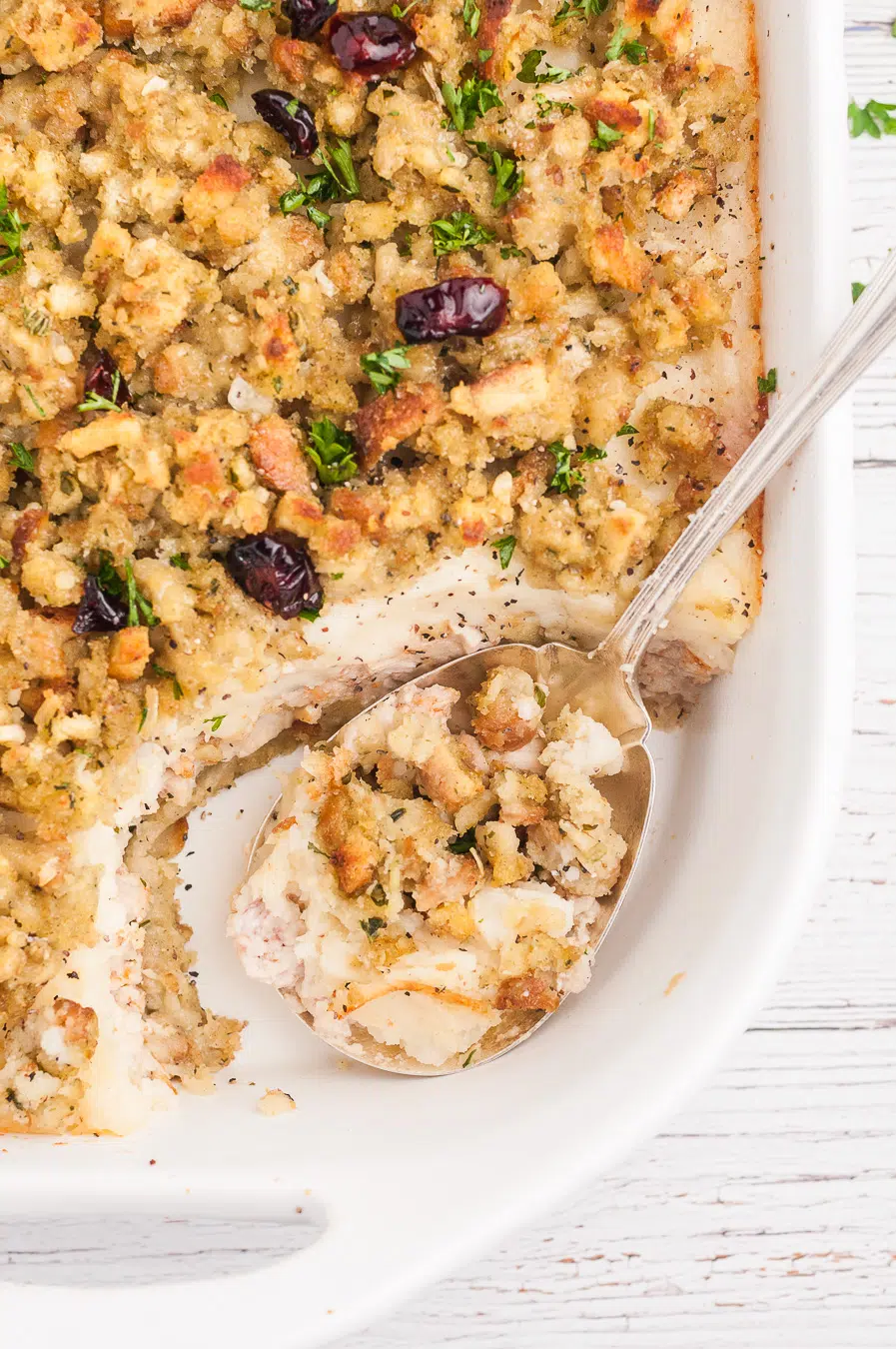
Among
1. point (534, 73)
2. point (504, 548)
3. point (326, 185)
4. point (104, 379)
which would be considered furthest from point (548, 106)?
point (104, 379)

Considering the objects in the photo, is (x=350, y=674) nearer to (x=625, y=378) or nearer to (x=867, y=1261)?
(x=625, y=378)

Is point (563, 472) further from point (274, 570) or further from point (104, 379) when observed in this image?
point (104, 379)

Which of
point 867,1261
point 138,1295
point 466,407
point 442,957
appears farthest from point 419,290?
point 867,1261

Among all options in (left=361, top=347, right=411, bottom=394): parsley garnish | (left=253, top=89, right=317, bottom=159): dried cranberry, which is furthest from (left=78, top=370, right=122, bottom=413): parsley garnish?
(left=253, top=89, right=317, bottom=159): dried cranberry

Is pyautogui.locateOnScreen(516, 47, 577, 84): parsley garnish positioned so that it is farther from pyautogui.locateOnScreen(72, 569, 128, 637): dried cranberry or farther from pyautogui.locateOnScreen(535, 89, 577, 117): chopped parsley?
pyautogui.locateOnScreen(72, 569, 128, 637): dried cranberry

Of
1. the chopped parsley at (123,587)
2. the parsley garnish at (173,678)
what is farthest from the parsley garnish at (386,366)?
the parsley garnish at (173,678)
